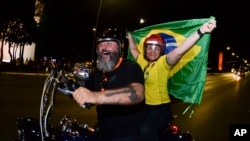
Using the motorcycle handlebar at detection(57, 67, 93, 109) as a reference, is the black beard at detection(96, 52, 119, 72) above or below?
above

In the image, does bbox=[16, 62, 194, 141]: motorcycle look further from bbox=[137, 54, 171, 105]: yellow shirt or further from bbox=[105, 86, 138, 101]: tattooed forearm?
bbox=[137, 54, 171, 105]: yellow shirt

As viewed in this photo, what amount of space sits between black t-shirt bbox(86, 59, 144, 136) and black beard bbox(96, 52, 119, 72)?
0.05 m

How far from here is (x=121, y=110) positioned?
3707 mm

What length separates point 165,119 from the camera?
501 centimetres

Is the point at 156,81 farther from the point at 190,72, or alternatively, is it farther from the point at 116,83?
the point at 116,83

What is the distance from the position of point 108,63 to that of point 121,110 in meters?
0.38

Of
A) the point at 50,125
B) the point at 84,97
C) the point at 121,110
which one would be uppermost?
the point at 84,97

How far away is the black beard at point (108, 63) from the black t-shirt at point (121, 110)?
5 centimetres

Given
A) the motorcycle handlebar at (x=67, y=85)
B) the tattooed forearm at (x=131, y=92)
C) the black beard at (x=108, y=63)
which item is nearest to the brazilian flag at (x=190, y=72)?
the black beard at (x=108, y=63)

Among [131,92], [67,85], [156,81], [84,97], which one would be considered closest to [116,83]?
[131,92]

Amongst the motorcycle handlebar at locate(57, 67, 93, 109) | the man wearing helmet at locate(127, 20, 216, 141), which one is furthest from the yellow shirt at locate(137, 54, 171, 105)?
the motorcycle handlebar at locate(57, 67, 93, 109)

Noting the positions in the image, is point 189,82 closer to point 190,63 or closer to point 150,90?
point 190,63

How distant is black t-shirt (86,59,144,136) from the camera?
3.65 metres

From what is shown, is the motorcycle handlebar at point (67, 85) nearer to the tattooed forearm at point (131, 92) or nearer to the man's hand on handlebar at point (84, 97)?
the man's hand on handlebar at point (84, 97)
